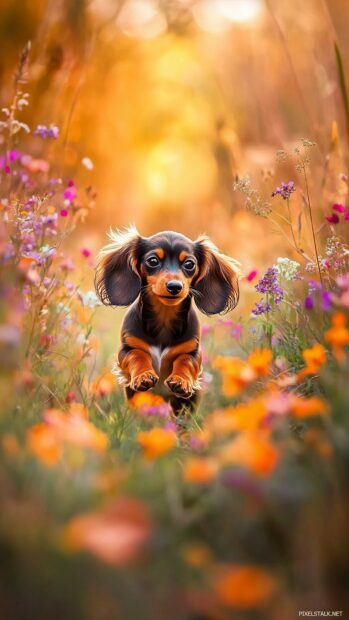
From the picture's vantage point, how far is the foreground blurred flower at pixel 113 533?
1.25m

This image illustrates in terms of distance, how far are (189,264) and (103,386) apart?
740 mm

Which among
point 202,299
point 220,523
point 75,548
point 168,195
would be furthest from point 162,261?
point 168,195

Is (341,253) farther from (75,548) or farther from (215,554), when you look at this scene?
(75,548)

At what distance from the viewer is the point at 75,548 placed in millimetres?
1270

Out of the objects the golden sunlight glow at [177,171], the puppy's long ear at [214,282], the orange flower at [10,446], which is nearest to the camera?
the orange flower at [10,446]

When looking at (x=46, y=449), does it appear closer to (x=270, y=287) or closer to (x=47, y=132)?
(x=270, y=287)

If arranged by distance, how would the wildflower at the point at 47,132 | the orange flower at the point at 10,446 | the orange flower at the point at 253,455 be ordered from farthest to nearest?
the wildflower at the point at 47,132, the orange flower at the point at 10,446, the orange flower at the point at 253,455

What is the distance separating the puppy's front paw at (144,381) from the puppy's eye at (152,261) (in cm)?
54

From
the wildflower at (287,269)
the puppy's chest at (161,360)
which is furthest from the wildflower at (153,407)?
the wildflower at (287,269)

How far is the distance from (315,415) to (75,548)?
41.6 inches

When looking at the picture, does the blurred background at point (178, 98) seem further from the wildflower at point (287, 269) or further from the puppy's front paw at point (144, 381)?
the puppy's front paw at point (144, 381)

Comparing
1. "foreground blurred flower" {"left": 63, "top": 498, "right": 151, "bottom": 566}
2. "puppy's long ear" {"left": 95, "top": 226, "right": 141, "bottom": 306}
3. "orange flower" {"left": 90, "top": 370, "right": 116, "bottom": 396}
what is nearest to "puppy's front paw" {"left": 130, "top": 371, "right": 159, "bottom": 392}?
"orange flower" {"left": 90, "top": 370, "right": 116, "bottom": 396}

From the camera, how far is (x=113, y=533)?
4.24 feet

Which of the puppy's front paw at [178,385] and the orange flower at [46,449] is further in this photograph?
the puppy's front paw at [178,385]
